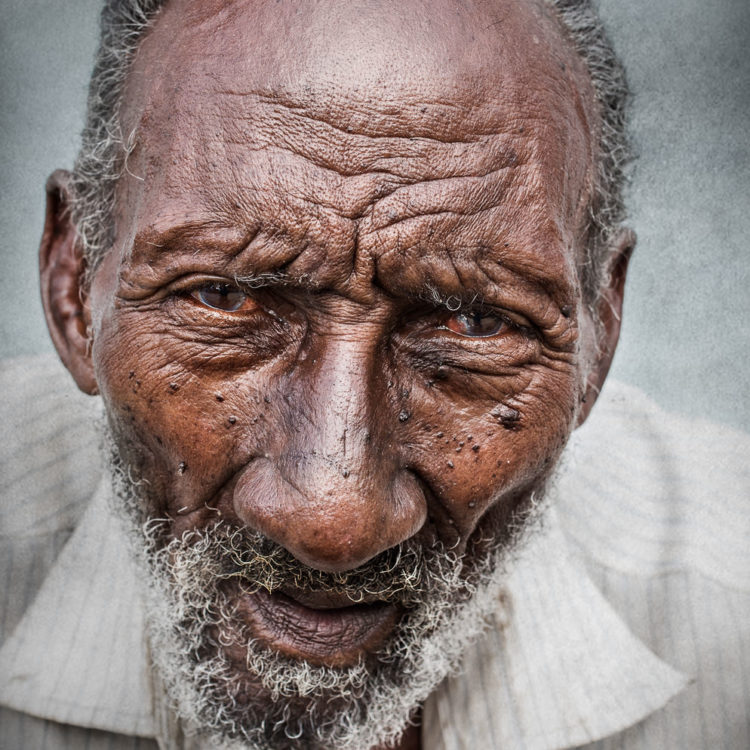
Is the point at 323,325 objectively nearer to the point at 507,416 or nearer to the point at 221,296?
the point at 221,296

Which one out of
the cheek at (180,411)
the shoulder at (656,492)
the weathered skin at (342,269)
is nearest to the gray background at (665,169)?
the shoulder at (656,492)

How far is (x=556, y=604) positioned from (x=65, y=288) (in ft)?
5.54

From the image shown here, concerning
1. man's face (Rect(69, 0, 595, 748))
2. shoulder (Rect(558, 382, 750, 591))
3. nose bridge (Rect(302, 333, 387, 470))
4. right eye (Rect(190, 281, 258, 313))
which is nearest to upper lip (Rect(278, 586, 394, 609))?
man's face (Rect(69, 0, 595, 748))

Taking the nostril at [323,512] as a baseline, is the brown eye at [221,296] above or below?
above

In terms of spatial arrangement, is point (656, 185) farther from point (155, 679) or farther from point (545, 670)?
point (155, 679)

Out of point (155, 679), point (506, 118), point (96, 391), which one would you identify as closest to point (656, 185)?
point (506, 118)

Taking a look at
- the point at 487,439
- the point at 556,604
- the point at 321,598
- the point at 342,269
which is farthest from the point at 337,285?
the point at 556,604

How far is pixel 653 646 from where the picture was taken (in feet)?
8.48

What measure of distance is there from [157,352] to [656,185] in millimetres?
1739

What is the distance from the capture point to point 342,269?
1.48 m

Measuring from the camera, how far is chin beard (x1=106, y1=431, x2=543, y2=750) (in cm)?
160

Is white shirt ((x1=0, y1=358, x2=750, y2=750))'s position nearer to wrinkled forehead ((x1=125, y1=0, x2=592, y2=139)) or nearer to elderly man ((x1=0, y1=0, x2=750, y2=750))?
elderly man ((x1=0, y1=0, x2=750, y2=750))

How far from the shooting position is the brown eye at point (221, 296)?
5.22 feet

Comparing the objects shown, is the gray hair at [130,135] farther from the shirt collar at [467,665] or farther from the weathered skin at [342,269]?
the shirt collar at [467,665]
